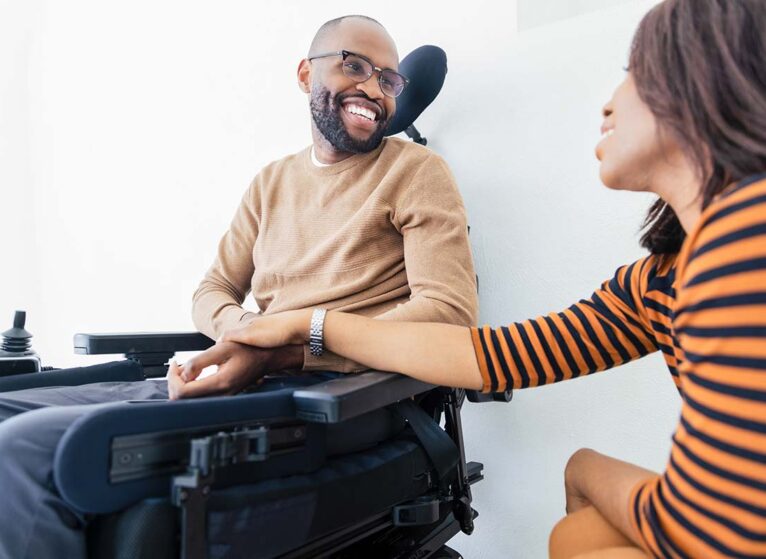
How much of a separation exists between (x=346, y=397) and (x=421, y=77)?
3.04ft

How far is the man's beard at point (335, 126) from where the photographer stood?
1.32m

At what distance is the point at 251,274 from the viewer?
1548 mm

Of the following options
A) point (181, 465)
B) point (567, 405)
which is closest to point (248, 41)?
point (567, 405)

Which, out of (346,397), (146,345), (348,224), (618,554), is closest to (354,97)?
(348,224)

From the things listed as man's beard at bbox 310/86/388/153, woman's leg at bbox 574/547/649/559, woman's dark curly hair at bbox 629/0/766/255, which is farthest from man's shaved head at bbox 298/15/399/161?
woman's leg at bbox 574/547/649/559

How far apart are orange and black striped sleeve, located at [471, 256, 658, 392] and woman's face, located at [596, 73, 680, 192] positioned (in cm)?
16

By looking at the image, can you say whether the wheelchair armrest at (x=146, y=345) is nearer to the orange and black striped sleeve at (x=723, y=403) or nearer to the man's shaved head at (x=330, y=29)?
the man's shaved head at (x=330, y=29)

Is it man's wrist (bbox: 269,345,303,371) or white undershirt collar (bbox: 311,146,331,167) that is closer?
man's wrist (bbox: 269,345,303,371)

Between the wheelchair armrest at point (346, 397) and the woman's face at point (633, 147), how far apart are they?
1.35 ft

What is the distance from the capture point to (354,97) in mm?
1352

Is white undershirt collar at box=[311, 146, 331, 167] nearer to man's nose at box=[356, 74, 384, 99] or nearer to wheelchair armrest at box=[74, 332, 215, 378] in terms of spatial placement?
man's nose at box=[356, 74, 384, 99]

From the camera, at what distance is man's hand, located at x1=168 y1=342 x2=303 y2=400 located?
2.98 feet

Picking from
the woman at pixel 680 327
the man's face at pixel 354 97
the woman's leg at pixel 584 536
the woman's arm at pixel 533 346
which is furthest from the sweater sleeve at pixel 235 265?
the woman's leg at pixel 584 536

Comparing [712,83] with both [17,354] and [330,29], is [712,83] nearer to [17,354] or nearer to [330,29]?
[330,29]
